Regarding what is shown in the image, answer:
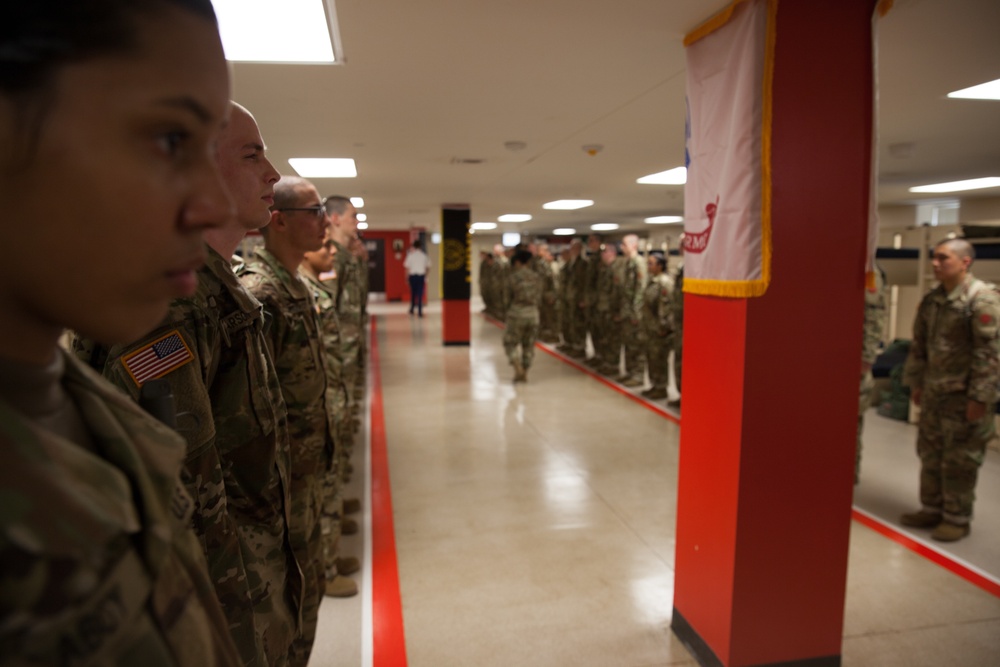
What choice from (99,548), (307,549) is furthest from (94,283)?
(307,549)

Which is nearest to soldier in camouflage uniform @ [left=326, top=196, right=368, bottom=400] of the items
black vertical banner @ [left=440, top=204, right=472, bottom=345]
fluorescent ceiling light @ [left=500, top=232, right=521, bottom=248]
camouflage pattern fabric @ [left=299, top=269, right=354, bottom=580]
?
camouflage pattern fabric @ [left=299, top=269, right=354, bottom=580]

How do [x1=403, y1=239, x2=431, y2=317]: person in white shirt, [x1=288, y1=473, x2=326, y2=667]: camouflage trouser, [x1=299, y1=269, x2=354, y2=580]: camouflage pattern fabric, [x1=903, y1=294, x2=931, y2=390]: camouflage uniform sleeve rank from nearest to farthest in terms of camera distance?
[x1=288, y1=473, x2=326, y2=667]: camouflage trouser
[x1=299, y1=269, x2=354, y2=580]: camouflage pattern fabric
[x1=903, y1=294, x2=931, y2=390]: camouflage uniform sleeve
[x1=403, y1=239, x2=431, y2=317]: person in white shirt

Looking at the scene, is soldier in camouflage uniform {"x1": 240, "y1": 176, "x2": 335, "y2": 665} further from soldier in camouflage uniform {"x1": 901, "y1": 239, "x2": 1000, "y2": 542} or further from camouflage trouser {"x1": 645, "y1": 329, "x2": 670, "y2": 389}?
camouflage trouser {"x1": 645, "y1": 329, "x2": 670, "y2": 389}

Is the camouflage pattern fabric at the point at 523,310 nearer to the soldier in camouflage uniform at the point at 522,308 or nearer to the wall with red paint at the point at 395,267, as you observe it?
the soldier in camouflage uniform at the point at 522,308

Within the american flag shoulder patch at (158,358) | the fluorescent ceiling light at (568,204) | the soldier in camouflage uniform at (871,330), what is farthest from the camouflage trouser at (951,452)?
the fluorescent ceiling light at (568,204)

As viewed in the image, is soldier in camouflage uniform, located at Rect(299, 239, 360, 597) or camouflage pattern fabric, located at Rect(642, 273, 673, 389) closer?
soldier in camouflage uniform, located at Rect(299, 239, 360, 597)

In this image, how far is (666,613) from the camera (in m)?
2.81

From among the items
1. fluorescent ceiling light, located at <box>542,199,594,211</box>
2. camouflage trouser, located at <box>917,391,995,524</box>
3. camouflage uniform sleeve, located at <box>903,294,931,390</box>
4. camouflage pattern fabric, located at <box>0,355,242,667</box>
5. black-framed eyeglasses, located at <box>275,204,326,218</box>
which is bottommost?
camouflage trouser, located at <box>917,391,995,524</box>

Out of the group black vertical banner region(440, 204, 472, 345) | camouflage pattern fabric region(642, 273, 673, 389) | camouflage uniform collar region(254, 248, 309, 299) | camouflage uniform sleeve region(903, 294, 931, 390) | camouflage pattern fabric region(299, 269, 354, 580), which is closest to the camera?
Answer: camouflage uniform collar region(254, 248, 309, 299)

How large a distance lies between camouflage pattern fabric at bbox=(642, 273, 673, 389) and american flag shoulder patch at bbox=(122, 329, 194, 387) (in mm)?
6209

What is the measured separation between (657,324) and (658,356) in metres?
0.40

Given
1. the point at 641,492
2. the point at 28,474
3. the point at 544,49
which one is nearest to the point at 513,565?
the point at 641,492

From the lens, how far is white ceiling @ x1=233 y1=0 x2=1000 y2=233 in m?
2.24

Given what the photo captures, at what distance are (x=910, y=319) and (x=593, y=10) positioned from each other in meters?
7.81
